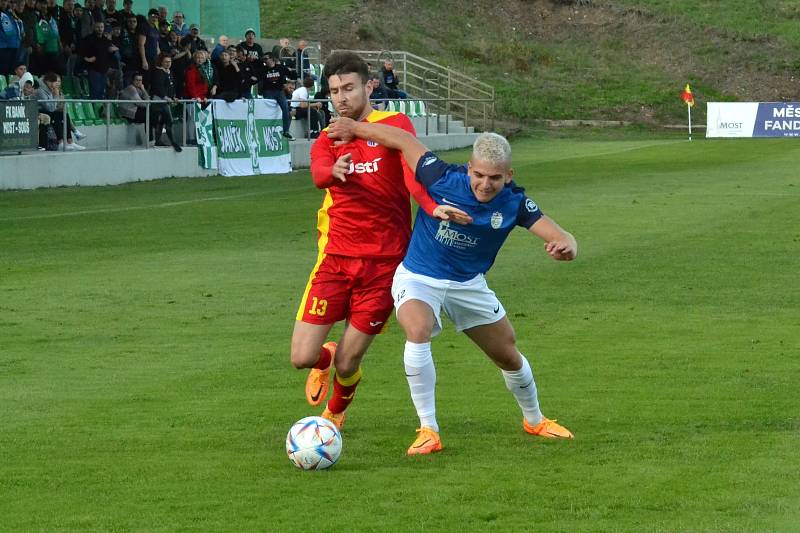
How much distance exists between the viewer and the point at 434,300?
23.6 ft

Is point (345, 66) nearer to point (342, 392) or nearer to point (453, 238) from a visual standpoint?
point (453, 238)

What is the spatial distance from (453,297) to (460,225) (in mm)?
382

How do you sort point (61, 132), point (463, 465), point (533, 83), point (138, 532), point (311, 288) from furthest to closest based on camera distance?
point (533, 83)
point (61, 132)
point (311, 288)
point (463, 465)
point (138, 532)

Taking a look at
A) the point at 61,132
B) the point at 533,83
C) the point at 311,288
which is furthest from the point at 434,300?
the point at 533,83

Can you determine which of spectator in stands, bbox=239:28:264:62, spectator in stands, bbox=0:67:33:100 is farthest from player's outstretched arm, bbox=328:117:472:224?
spectator in stands, bbox=239:28:264:62

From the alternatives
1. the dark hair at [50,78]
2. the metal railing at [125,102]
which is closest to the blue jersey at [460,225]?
the metal railing at [125,102]

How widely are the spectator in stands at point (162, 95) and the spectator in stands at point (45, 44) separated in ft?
6.81

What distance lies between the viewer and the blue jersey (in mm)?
7152

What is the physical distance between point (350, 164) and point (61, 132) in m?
19.0

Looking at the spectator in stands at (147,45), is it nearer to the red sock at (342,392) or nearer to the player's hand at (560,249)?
the red sock at (342,392)

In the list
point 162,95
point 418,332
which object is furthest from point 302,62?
point 418,332

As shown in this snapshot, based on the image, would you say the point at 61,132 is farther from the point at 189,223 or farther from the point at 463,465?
the point at 463,465

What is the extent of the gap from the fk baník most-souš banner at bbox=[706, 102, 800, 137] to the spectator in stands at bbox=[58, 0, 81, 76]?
30.3 m

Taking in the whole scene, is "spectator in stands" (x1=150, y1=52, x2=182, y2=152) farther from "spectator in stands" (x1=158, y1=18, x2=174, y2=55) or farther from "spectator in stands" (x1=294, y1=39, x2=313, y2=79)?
"spectator in stands" (x1=294, y1=39, x2=313, y2=79)
